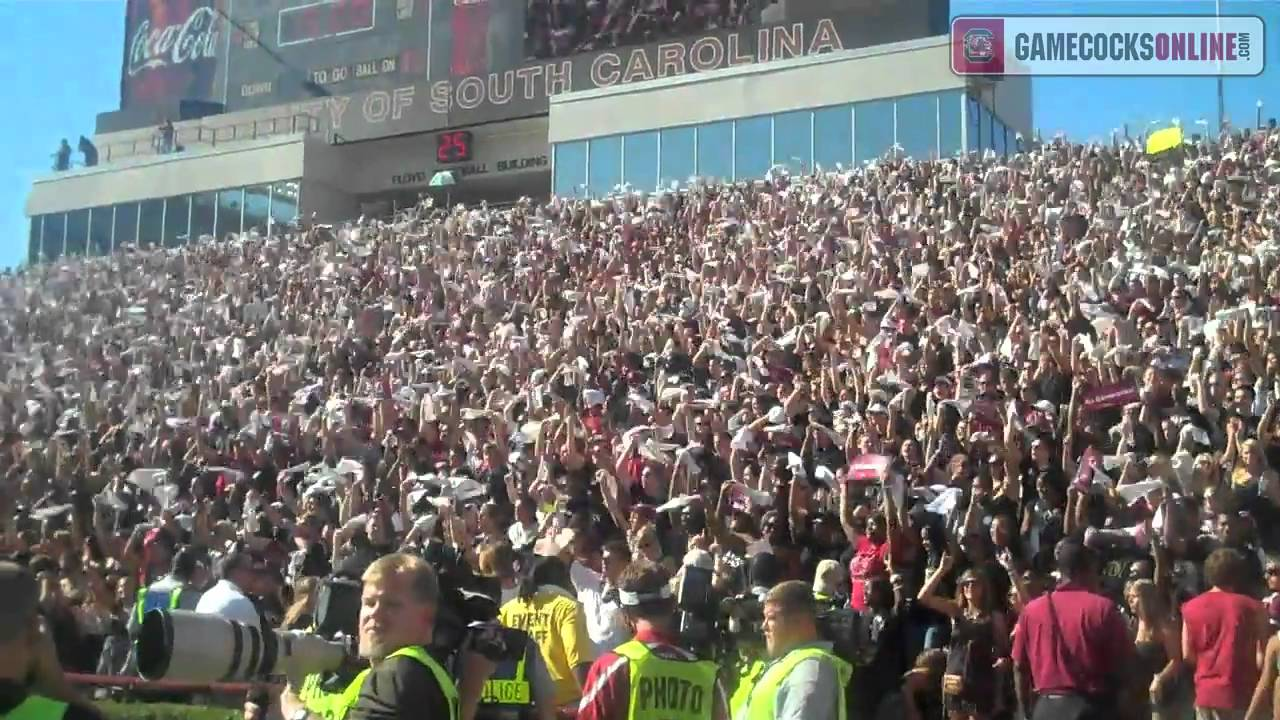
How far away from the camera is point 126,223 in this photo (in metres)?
43.0

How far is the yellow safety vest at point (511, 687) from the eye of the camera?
4.77 meters

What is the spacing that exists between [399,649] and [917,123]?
28.5 m

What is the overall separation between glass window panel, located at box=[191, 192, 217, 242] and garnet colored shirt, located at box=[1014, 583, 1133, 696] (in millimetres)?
38283

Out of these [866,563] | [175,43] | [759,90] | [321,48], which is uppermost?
[175,43]

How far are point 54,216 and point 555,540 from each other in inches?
1579

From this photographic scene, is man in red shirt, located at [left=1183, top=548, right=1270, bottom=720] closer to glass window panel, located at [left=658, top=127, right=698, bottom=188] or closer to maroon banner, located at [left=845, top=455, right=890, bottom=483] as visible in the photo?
maroon banner, located at [left=845, top=455, right=890, bottom=483]

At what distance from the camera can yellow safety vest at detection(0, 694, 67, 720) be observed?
291 cm

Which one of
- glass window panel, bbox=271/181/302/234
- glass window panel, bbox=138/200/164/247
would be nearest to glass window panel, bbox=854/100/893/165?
glass window panel, bbox=271/181/302/234

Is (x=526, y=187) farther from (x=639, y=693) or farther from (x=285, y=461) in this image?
(x=639, y=693)

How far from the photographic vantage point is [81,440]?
17219 mm

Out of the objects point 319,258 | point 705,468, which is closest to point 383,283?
point 319,258

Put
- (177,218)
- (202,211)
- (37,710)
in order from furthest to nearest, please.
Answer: (177,218)
(202,211)
(37,710)

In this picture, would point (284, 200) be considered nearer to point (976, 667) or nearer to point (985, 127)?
point (985, 127)

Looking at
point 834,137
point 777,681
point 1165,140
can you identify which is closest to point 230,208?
point 834,137
